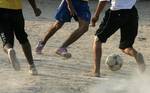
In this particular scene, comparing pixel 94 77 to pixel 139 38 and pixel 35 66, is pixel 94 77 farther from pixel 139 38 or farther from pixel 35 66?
pixel 139 38

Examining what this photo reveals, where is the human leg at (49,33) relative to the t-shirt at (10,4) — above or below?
below

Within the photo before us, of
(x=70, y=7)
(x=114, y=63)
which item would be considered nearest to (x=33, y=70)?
(x=114, y=63)

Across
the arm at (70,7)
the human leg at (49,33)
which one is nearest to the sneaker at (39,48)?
A: the human leg at (49,33)

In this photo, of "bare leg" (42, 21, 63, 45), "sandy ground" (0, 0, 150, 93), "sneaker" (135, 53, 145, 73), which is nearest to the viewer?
"sandy ground" (0, 0, 150, 93)

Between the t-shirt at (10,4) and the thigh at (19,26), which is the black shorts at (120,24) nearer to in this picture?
the thigh at (19,26)

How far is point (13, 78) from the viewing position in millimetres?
8336

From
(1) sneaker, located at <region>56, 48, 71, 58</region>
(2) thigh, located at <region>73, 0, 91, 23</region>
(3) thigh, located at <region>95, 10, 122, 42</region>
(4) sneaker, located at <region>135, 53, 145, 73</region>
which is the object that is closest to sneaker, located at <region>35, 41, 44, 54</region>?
(1) sneaker, located at <region>56, 48, 71, 58</region>

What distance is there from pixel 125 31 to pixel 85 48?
8.02ft

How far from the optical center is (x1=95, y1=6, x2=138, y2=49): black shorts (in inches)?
330

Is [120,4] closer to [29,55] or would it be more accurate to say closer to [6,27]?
[29,55]

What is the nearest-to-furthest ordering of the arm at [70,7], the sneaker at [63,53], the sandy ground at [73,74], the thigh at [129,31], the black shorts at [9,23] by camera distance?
the sandy ground at [73,74], the black shorts at [9,23], the thigh at [129,31], the arm at [70,7], the sneaker at [63,53]

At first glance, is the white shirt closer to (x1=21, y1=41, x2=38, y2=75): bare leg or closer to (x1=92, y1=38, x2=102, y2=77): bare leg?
(x1=92, y1=38, x2=102, y2=77): bare leg

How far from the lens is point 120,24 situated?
27.6 feet

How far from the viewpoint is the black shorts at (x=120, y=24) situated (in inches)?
330
